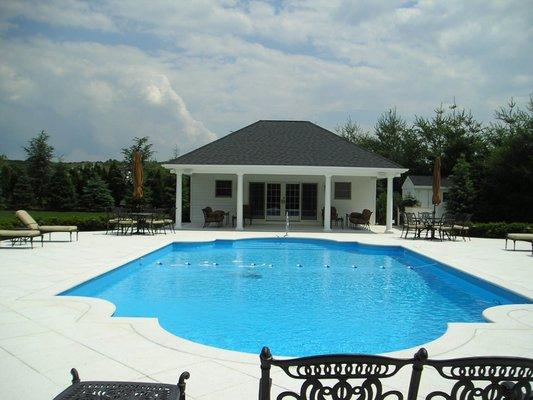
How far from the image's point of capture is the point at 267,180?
23.5m

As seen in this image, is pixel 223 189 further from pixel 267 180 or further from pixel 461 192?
pixel 461 192

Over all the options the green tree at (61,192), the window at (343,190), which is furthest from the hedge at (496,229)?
the green tree at (61,192)

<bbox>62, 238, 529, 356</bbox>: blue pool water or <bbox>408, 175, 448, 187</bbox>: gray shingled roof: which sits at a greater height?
<bbox>408, 175, 448, 187</bbox>: gray shingled roof

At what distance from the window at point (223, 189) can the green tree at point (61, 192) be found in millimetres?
13076

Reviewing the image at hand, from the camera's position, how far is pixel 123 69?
19.1 metres

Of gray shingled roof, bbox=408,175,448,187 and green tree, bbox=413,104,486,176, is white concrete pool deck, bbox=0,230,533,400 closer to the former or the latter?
gray shingled roof, bbox=408,175,448,187

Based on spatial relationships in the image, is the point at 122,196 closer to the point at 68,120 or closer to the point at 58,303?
the point at 68,120

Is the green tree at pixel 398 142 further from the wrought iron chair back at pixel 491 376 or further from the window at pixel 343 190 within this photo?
the wrought iron chair back at pixel 491 376

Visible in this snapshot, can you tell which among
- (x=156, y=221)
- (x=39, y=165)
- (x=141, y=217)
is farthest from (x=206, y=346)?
(x=39, y=165)

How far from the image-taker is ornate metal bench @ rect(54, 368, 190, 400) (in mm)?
2555

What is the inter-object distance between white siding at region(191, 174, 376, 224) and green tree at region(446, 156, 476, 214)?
25.2 ft

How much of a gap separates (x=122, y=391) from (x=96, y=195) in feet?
98.2

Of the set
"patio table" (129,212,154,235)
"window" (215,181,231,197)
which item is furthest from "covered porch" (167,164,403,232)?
"patio table" (129,212,154,235)

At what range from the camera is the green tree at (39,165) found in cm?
3366
